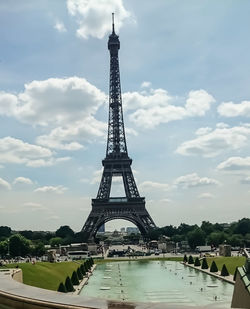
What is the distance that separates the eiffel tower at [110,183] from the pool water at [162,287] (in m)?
59.1

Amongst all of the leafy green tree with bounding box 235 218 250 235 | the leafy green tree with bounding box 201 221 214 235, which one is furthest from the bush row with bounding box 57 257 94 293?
the leafy green tree with bounding box 235 218 250 235

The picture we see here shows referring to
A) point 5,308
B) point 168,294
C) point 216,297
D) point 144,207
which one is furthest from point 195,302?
point 144,207

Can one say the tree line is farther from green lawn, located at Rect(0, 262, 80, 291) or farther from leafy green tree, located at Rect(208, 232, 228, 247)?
green lawn, located at Rect(0, 262, 80, 291)

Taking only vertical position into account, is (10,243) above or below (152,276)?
above

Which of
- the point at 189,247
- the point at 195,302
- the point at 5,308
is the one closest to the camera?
the point at 5,308

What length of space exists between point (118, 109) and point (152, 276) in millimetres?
71246

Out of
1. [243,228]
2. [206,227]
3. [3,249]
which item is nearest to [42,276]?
[3,249]

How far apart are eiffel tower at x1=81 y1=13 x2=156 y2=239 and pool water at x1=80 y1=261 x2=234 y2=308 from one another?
2325 inches

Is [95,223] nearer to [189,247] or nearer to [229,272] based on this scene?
[189,247]

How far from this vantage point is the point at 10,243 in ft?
268

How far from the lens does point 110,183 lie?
383 feet

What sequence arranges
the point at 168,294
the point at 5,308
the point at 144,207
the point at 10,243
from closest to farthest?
the point at 5,308, the point at 168,294, the point at 10,243, the point at 144,207

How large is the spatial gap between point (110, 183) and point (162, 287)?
76.6 m

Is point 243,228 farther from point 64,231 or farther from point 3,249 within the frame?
point 3,249
